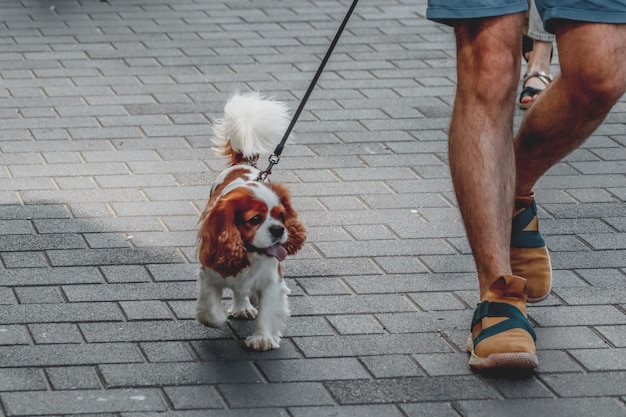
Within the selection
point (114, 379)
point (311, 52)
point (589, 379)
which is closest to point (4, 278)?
point (114, 379)

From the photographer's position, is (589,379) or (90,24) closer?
(589,379)

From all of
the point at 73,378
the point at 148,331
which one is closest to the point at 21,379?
the point at 73,378

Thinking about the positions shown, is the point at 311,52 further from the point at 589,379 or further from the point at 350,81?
the point at 589,379

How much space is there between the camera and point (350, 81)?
773 cm

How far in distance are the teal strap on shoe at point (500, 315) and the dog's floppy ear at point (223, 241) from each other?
0.82 m

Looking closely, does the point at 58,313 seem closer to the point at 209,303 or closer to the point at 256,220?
the point at 209,303

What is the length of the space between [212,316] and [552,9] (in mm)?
1590

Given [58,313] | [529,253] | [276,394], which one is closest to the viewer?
[276,394]

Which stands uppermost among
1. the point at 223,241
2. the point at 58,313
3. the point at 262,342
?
the point at 223,241

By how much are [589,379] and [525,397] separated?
0.89 feet

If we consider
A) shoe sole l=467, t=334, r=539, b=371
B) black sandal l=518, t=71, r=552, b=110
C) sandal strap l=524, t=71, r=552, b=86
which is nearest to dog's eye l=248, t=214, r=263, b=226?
shoe sole l=467, t=334, r=539, b=371

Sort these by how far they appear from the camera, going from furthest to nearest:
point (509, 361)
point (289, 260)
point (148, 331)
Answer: point (289, 260), point (148, 331), point (509, 361)

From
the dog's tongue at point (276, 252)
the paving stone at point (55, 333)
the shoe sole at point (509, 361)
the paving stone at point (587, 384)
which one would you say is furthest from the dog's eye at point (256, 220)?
the paving stone at point (587, 384)

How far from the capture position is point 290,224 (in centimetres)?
412
